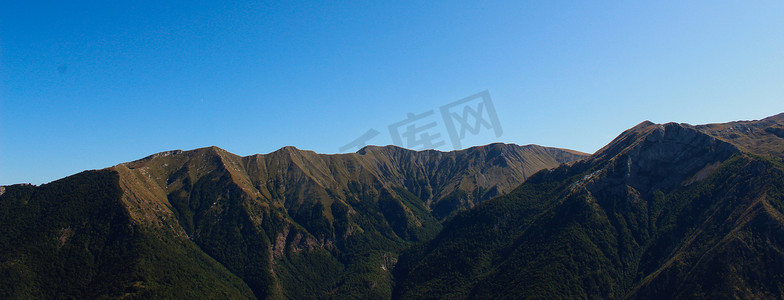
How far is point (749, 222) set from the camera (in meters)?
188

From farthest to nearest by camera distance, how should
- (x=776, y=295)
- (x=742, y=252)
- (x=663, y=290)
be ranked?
(x=663, y=290), (x=742, y=252), (x=776, y=295)

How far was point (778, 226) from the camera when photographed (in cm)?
17988

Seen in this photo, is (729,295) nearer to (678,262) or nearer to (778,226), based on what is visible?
(678,262)

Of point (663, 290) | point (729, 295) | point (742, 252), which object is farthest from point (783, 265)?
point (663, 290)

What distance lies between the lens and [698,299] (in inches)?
6786

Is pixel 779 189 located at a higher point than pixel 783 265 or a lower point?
higher

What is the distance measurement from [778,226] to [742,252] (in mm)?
21695

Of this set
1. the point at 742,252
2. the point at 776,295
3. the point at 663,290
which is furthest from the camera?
the point at 663,290

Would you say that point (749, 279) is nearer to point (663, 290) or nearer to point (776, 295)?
point (776, 295)

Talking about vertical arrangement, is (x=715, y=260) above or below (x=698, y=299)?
above

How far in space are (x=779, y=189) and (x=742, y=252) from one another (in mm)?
51070

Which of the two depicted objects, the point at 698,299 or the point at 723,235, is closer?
the point at 698,299

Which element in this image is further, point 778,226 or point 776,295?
point 778,226

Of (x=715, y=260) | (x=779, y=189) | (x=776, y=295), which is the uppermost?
(x=779, y=189)
